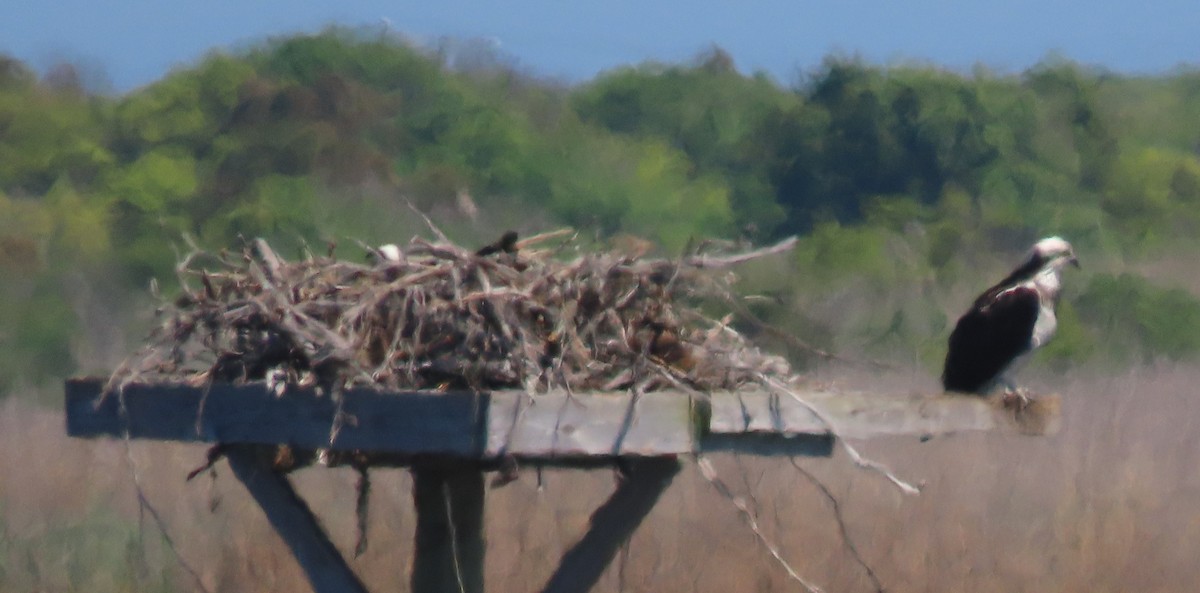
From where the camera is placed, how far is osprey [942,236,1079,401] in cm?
627

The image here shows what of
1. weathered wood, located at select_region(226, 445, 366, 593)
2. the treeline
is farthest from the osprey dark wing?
the treeline

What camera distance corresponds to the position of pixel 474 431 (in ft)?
12.1

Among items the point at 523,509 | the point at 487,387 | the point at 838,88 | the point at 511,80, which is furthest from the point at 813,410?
the point at 511,80

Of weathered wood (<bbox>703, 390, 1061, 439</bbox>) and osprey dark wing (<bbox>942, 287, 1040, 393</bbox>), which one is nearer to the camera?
weathered wood (<bbox>703, 390, 1061, 439</bbox>)

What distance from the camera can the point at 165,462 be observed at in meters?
8.94

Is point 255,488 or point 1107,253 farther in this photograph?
point 1107,253

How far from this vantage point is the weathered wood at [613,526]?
4.54 m

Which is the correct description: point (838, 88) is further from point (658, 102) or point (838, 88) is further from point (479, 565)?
point (479, 565)

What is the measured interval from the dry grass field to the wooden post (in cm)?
209

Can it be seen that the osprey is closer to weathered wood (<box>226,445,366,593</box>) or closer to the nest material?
the nest material

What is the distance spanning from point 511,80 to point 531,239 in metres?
37.8

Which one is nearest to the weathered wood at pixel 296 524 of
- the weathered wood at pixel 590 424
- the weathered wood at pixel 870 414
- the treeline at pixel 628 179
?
the weathered wood at pixel 590 424

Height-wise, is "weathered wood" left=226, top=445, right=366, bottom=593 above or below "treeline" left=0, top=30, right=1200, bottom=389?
above

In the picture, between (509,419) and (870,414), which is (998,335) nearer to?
(870,414)
